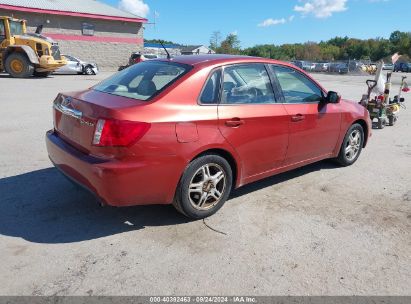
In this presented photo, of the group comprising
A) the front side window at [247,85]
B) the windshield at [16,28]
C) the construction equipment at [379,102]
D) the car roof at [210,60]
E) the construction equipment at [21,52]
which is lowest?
the construction equipment at [379,102]

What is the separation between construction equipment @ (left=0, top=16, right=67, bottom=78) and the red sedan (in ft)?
54.9

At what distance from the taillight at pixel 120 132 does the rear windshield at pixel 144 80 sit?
0.41 metres

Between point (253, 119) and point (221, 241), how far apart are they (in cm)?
135

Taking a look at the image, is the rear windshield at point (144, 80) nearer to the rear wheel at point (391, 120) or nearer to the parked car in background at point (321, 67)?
the rear wheel at point (391, 120)

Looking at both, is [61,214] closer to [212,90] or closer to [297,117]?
[212,90]

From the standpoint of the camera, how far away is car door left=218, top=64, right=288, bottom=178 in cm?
388

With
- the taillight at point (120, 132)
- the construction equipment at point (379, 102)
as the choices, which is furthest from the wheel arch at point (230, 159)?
the construction equipment at point (379, 102)

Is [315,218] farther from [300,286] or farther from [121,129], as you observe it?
[121,129]

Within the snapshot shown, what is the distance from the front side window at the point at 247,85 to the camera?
3.96m

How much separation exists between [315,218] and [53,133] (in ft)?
9.86

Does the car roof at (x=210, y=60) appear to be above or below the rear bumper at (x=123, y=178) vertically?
above

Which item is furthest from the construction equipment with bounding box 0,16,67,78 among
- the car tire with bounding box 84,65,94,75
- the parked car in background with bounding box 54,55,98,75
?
the car tire with bounding box 84,65,94,75

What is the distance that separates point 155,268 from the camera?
9.99 feet

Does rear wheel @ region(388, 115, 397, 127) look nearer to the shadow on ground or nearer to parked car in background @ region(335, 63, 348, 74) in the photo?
the shadow on ground
